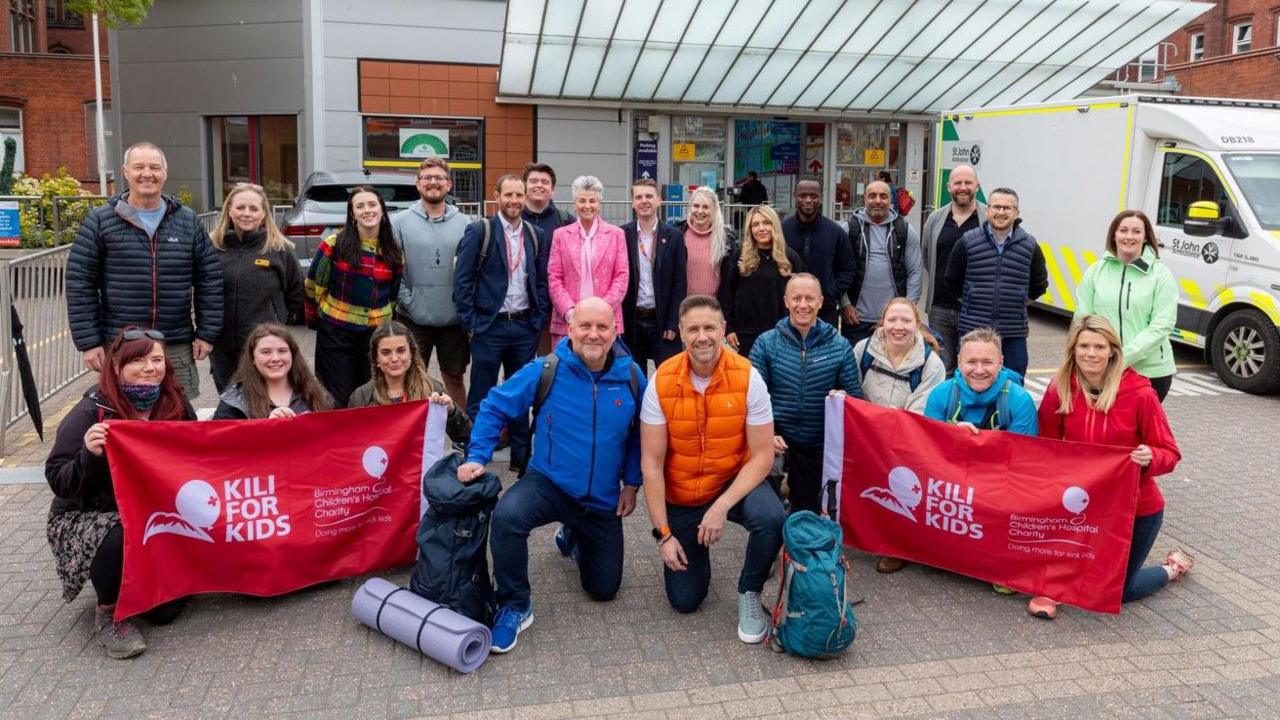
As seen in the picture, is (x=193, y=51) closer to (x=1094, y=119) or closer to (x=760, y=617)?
(x=1094, y=119)

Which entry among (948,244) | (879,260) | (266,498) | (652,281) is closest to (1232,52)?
(948,244)

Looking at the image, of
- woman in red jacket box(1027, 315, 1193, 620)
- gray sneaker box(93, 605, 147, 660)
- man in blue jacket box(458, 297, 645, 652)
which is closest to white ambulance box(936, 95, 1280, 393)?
woman in red jacket box(1027, 315, 1193, 620)

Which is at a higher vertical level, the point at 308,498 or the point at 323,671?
the point at 308,498

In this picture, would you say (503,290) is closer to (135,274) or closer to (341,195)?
(135,274)

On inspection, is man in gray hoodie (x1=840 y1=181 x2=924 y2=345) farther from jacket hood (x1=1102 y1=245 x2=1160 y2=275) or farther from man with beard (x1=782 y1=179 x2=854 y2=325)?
jacket hood (x1=1102 y1=245 x2=1160 y2=275)

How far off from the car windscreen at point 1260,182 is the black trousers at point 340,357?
8597 mm

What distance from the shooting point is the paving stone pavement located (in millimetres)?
4047

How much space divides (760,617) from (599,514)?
0.89m

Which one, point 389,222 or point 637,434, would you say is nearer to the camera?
point 637,434

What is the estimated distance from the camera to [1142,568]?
5.18 metres

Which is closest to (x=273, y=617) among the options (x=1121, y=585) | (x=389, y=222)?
(x=389, y=222)

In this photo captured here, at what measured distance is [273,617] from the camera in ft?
15.7

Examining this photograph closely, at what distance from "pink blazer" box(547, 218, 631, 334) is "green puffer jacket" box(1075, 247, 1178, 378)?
9.62 ft

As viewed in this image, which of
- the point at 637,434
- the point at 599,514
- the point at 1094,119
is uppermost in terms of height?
the point at 1094,119
